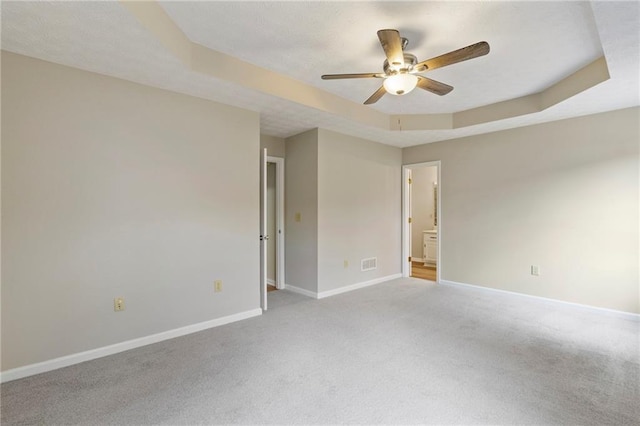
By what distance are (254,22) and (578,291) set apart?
487cm

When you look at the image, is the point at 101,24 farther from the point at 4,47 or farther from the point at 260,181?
the point at 260,181

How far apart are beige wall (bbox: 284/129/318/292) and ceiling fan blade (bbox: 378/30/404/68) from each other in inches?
86.2

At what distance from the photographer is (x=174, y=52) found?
232cm

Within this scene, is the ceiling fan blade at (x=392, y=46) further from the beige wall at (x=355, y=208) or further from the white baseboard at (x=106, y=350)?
the white baseboard at (x=106, y=350)

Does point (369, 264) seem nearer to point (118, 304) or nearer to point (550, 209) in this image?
point (550, 209)

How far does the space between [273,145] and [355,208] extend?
167 centimetres

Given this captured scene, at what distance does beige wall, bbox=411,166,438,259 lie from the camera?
7.52 m

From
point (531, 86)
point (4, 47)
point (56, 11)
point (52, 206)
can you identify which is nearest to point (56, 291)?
point (52, 206)

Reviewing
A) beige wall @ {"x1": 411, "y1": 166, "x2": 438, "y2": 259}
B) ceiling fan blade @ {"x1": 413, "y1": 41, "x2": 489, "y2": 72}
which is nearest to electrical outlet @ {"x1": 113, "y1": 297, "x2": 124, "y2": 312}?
ceiling fan blade @ {"x1": 413, "y1": 41, "x2": 489, "y2": 72}

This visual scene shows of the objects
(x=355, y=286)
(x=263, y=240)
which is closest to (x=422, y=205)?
(x=355, y=286)

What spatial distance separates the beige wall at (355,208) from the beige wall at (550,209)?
87 centimetres

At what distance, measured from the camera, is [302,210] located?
466 cm

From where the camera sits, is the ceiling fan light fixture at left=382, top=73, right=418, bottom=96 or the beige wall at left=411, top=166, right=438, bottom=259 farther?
the beige wall at left=411, top=166, right=438, bottom=259

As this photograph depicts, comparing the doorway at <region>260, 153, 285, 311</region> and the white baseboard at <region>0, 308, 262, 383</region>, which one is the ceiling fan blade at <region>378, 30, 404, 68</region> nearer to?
the doorway at <region>260, 153, 285, 311</region>
